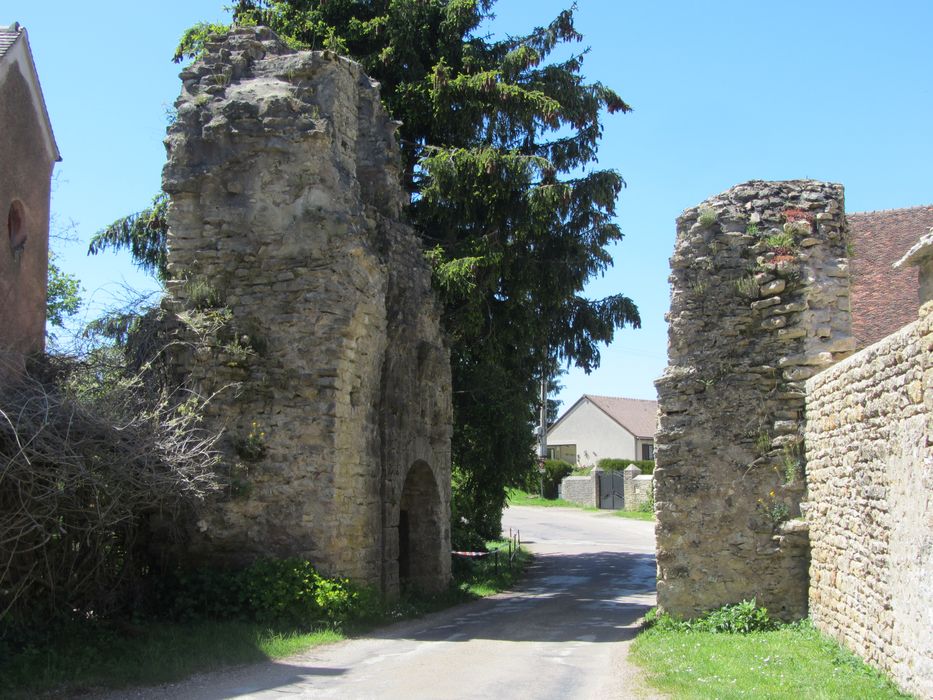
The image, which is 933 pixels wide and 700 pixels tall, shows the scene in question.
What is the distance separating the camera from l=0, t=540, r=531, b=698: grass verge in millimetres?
8508

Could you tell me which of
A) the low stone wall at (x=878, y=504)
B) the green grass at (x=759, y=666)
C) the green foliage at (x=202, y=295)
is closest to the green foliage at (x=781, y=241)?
the low stone wall at (x=878, y=504)

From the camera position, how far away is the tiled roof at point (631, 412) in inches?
2265

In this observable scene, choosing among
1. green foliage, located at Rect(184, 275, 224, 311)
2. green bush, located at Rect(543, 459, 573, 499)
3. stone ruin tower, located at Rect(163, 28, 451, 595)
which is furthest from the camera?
green bush, located at Rect(543, 459, 573, 499)

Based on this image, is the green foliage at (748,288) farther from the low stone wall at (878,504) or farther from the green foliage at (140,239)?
the green foliage at (140,239)

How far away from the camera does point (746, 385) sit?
11.8m

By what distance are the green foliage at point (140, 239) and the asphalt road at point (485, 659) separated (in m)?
11.6

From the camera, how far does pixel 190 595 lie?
468 inches

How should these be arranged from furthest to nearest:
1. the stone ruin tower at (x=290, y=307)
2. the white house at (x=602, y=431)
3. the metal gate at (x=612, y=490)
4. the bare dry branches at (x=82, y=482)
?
1. the white house at (x=602, y=431)
2. the metal gate at (x=612, y=490)
3. the stone ruin tower at (x=290, y=307)
4. the bare dry branches at (x=82, y=482)

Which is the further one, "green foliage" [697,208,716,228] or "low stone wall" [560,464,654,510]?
"low stone wall" [560,464,654,510]

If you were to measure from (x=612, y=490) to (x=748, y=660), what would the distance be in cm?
3646

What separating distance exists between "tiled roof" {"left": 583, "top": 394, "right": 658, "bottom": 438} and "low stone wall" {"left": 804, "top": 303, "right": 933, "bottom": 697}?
152ft

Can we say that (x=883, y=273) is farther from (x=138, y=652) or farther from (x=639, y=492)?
(x=639, y=492)

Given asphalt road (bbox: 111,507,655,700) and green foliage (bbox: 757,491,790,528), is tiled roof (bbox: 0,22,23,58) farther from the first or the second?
green foliage (bbox: 757,491,790,528)

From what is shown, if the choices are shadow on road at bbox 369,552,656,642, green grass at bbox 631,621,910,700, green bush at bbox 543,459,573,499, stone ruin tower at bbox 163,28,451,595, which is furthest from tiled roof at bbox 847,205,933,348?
green bush at bbox 543,459,573,499
